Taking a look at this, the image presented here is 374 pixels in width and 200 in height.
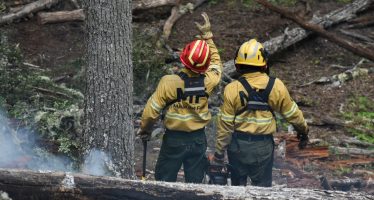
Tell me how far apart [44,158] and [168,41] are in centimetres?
588

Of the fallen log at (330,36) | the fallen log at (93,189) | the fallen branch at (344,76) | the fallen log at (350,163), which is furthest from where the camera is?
the fallen log at (330,36)

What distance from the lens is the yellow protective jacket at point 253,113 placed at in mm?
7074

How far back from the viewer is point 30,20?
13648mm

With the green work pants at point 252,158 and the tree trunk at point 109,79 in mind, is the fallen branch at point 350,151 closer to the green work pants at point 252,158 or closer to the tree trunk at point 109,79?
the green work pants at point 252,158

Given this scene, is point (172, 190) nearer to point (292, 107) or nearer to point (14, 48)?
point (292, 107)

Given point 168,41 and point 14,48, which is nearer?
point 14,48

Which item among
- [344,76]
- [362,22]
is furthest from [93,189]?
[362,22]

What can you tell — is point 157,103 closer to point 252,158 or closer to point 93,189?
point 252,158

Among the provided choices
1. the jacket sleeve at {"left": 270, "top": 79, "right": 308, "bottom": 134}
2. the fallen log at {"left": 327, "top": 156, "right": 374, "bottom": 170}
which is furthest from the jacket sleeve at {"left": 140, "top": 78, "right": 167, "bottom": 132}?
the fallen log at {"left": 327, "top": 156, "right": 374, "bottom": 170}

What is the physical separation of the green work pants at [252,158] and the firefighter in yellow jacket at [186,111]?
0.38 meters

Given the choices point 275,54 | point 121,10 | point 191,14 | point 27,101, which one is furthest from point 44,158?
point 191,14

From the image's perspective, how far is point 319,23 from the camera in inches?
536

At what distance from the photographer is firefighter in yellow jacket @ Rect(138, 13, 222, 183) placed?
7.07 metres

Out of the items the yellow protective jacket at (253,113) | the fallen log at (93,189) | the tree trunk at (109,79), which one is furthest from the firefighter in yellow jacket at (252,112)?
the fallen log at (93,189)
